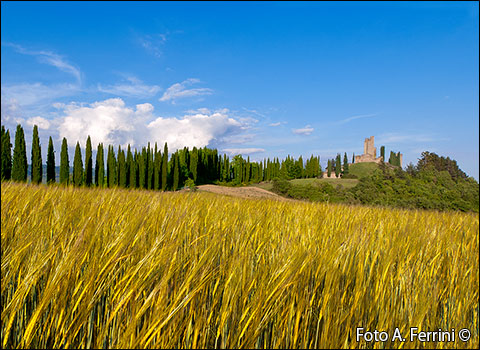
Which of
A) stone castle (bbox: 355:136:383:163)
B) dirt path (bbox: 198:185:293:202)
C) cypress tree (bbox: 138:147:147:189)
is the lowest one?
dirt path (bbox: 198:185:293:202)

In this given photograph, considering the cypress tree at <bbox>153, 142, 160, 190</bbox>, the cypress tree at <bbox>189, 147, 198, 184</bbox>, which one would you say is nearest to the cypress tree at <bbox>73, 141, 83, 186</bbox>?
the cypress tree at <bbox>153, 142, 160, 190</bbox>

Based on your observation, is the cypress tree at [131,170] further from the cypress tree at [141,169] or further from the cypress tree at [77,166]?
the cypress tree at [77,166]

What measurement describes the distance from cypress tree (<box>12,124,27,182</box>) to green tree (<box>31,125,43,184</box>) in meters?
0.61

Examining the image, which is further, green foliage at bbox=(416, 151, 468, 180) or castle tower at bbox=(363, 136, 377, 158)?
castle tower at bbox=(363, 136, 377, 158)

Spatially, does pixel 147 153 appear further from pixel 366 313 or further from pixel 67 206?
pixel 366 313

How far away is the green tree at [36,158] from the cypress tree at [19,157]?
614 mm

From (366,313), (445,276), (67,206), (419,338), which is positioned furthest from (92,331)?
(67,206)

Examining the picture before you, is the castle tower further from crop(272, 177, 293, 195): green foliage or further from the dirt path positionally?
crop(272, 177, 293, 195): green foliage

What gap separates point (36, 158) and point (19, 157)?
1099 mm

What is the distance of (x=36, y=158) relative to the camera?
22375 mm

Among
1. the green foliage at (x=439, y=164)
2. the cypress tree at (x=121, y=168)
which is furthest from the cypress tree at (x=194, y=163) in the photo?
the green foliage at (x=439, y=164)

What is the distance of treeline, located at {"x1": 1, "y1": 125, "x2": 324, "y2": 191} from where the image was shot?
21969 mm

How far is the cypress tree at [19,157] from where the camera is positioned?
70.0 feet

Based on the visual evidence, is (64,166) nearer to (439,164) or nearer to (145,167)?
(145,167)
